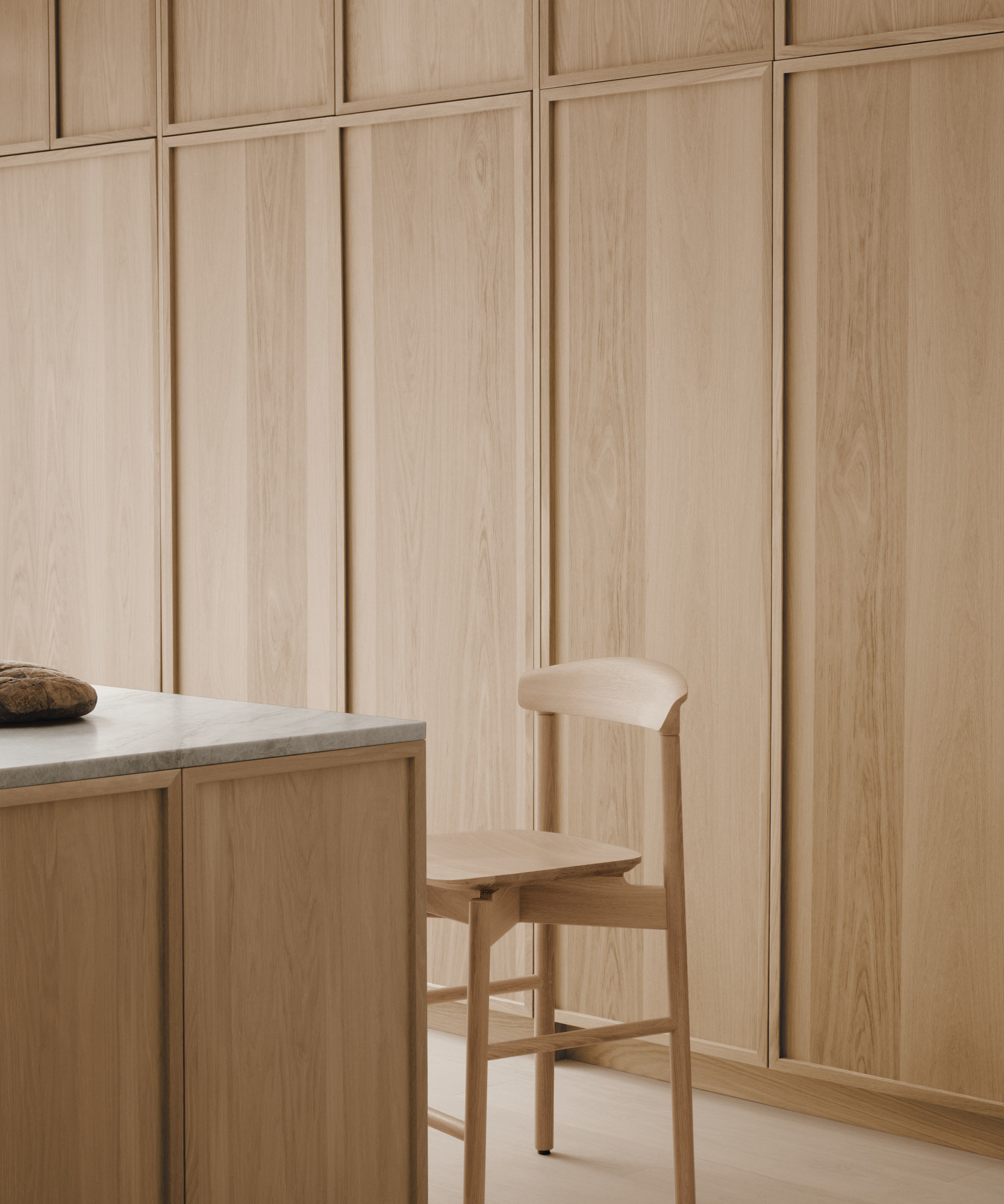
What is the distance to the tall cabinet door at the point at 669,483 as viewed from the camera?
112 inches

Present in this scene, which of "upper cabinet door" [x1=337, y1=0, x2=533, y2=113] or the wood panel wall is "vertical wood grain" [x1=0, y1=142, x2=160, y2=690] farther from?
"upper cabinet door" [x1=337, y1=0, x2=533, y2=113]

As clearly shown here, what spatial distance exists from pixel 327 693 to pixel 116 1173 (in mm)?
1763

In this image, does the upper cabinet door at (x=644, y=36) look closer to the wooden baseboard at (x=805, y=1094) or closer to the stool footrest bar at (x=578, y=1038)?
the stool footrest bar at (x=578, y=1038)

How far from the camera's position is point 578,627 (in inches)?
120

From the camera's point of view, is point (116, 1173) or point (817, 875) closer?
point (116, 1173)

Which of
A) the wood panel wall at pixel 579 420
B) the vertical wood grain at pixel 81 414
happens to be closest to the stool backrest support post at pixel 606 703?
the wood panel wall at pixel 579 420

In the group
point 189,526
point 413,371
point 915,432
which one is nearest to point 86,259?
point 189,526

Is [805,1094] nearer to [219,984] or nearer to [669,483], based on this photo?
[669,483]

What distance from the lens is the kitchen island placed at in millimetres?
1553

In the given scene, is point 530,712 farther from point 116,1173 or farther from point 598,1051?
point 116,1173

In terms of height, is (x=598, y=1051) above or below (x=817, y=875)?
below

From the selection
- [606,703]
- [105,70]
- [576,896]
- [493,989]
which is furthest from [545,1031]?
[105,70]

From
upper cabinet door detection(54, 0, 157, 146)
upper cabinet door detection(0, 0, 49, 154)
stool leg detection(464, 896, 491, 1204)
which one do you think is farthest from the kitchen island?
upper cabinet door detection(0, 0, 49, 154)

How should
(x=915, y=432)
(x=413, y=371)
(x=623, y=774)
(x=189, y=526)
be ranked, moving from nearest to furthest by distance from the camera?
(x=915, y=432)
(x=623, y=774)
(x=413, y=371)
(x=189, y=526)
